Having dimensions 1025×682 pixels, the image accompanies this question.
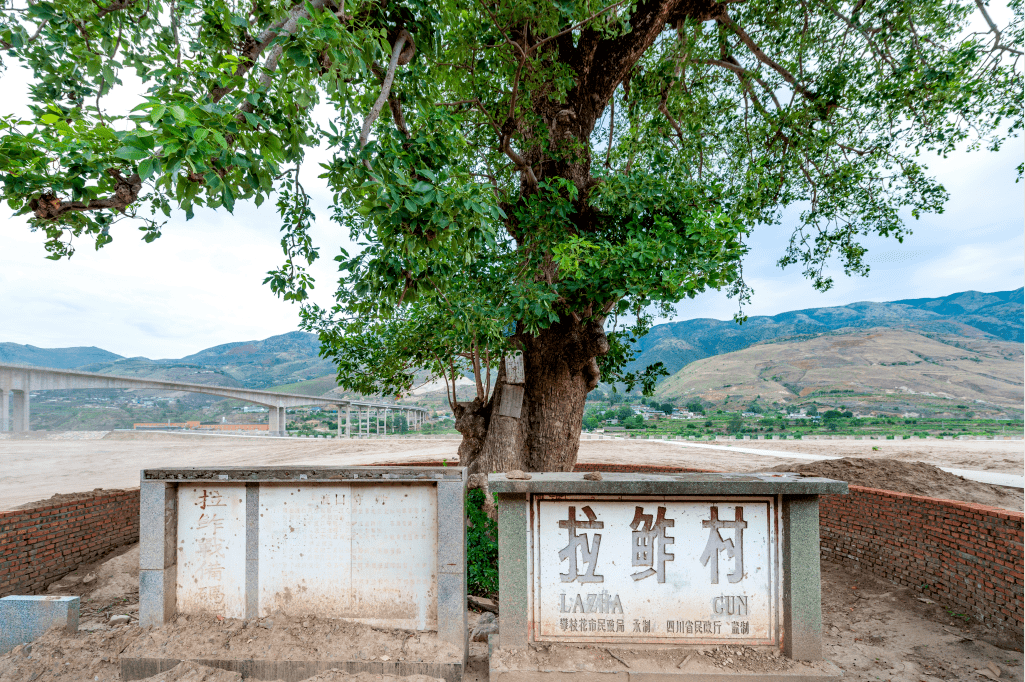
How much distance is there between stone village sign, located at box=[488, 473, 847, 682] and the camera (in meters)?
3.65

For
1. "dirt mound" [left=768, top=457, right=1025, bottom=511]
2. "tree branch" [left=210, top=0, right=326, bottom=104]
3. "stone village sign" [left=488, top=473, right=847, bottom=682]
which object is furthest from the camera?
"dirt mound" [left=768, top=457, right=1025, bottom=511]

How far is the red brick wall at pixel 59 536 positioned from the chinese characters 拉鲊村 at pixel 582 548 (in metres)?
5.96

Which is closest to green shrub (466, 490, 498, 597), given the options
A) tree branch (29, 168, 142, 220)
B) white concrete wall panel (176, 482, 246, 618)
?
white concrete wall panel (176, 482, 246, 618)

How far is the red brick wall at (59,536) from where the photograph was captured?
5203mm

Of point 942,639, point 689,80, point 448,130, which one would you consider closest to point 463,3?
point 448,130

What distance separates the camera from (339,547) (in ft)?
13.2

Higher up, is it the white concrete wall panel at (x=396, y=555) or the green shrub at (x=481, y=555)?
the white concrete wall panel at (x=396, y=555)

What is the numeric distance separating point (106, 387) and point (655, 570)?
37359 millimetres

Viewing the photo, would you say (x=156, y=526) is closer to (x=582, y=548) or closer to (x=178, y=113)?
(x=178, y=113)

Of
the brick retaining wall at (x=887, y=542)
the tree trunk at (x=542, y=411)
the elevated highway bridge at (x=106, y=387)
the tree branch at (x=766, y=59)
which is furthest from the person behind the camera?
the elevated highway bridge at (x=106, y=387)

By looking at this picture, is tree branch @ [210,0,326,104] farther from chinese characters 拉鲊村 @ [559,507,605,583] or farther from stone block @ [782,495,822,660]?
stone block @ [782,495,822,660]

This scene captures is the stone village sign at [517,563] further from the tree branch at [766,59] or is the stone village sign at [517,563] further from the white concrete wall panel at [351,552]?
the tree branch at [766,59]

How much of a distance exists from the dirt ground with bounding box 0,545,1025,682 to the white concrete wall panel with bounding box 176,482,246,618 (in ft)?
0.50

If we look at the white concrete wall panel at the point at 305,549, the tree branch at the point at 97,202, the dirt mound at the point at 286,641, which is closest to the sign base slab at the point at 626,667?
the dirt mound at the point at 286,641
